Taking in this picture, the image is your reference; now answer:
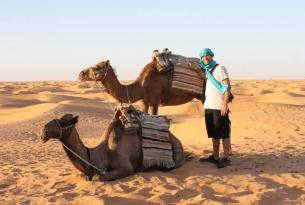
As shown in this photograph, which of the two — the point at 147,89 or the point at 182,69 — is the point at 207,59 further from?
the point at 147,89

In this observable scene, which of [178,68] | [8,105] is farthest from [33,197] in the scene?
[8,105]

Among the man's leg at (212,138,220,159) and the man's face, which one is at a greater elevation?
the man's face

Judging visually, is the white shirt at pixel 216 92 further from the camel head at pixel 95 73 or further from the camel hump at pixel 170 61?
the camel head at pixel 95 73

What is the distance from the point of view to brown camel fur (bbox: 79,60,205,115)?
9062 mm

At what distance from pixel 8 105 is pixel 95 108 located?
432cm

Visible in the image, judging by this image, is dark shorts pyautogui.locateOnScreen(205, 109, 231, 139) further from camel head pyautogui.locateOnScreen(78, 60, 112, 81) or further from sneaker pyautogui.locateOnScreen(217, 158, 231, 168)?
camel head pyautogui.locateOnScreen(78, 60, 112, 81)

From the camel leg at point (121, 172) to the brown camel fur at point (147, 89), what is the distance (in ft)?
6.33

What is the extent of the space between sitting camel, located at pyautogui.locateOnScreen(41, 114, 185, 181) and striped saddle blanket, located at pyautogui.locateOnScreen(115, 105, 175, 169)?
11 cm

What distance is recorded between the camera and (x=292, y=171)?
803 centimetres

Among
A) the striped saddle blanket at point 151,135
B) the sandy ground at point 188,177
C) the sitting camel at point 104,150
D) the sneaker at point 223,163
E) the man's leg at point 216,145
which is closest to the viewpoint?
the sandy ground at point 188,177

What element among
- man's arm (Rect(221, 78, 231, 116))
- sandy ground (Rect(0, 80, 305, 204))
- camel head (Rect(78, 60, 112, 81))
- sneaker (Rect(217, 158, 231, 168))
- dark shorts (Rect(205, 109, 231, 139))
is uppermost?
camel head (Rect(78, 60, 112, 81))

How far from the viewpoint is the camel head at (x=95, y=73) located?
28.7 feet

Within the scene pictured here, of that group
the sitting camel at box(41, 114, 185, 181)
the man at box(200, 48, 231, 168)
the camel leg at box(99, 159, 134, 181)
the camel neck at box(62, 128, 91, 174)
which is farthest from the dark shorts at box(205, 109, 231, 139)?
the camel neck at box(62, 128, 91, 174)

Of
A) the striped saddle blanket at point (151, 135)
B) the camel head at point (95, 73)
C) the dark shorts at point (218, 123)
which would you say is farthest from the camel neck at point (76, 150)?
the dark shorts at point (218, 123)
